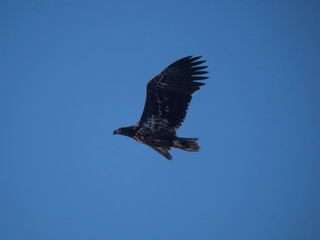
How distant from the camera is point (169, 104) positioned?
870 centimetres

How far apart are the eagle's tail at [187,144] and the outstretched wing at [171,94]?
408 millimetres

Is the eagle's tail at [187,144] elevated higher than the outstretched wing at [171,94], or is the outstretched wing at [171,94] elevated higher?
the outstretched wing at [171,94]

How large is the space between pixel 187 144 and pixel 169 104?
1.29 m

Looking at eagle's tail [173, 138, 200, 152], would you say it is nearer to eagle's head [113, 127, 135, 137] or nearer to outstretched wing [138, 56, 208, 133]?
outstretched wing [138, 56, 208, 133]

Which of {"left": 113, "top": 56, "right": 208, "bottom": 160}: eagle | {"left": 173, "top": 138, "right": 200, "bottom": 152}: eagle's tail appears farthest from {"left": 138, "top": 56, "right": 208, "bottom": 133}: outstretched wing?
{"left": 173, "top": 138, "right": 200, "bottom": 152}: eagle's tail

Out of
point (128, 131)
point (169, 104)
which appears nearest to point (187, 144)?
point (169, 104)

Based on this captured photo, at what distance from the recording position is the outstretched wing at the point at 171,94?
8.41m

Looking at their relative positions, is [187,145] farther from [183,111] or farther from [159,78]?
[159,78]

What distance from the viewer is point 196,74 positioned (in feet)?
27.5

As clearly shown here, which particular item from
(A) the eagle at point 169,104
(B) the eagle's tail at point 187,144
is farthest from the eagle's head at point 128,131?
(B) the eagle's tail at point 187,144

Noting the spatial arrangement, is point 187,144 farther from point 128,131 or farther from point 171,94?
point 128,131

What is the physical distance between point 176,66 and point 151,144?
253 cm

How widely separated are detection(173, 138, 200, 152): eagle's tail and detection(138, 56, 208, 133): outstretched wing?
408mm

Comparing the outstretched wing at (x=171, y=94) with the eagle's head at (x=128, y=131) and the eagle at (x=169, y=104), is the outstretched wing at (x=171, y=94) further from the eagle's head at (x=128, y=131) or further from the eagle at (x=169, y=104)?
the eagle's head at (x=128, y=131)
